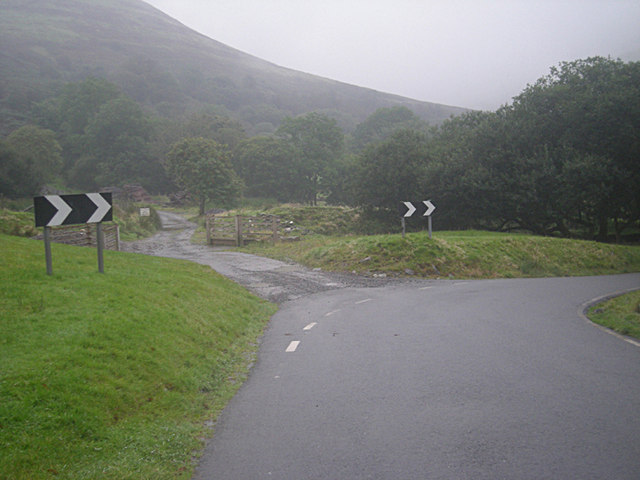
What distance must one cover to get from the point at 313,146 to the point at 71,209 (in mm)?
77817

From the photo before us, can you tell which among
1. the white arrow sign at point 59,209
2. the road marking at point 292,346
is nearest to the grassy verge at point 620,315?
the road marking at point 292,346

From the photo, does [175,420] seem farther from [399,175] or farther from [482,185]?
[399,175]

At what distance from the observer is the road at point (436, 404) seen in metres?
3.82

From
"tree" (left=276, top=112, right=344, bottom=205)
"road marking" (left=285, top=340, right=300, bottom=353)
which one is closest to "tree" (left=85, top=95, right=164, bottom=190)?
"tree" (left=276, top=112, right=344, bottom=205)

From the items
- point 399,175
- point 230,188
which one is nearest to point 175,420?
point 399,175

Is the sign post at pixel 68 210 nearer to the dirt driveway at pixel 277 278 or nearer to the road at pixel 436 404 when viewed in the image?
the road at pixel 436 404

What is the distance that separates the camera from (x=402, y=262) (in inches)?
709

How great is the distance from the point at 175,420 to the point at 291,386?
1509mm

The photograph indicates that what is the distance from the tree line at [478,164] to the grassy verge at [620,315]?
2367cm

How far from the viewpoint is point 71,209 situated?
844 cm

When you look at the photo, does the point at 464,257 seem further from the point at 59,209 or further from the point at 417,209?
the point at 59,209

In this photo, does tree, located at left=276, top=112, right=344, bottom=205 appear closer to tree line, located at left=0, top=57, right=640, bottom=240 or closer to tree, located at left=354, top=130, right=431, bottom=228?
tree line, located at left=0, top=57, right=640, bottom=240

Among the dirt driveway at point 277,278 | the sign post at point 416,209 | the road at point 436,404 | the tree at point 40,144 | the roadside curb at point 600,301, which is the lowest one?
the dirt driveway at point 277,278

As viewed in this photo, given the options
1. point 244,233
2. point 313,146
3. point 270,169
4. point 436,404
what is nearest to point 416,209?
point 244,233
